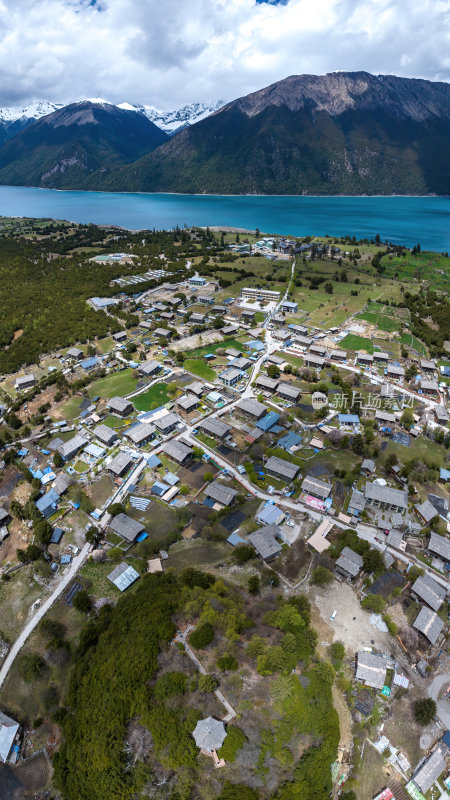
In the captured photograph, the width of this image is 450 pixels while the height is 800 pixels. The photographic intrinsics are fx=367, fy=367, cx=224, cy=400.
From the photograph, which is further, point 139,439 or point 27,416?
point 27,416

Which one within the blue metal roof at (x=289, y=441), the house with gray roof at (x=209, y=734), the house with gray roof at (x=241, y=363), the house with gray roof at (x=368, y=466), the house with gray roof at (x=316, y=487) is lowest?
the house with gray roof at (x=209, y=734)

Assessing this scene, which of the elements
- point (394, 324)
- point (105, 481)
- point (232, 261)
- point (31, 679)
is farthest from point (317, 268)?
point (31, 679)

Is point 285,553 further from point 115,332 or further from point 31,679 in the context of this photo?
point 115,332

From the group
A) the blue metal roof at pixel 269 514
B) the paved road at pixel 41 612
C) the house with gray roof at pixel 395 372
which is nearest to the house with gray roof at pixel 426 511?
the blue metal roof at pixel 269 514

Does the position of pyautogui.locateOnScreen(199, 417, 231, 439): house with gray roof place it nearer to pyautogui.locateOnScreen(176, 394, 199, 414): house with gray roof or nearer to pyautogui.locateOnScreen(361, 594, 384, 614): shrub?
pyautogui.locateOnScreen(176, 394, 199, 414): house with gray roof

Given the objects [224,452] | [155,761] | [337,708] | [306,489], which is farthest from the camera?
[224,452]

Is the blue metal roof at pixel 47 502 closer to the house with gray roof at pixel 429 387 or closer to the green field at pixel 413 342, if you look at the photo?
the house with gray roof at pixel 429 387

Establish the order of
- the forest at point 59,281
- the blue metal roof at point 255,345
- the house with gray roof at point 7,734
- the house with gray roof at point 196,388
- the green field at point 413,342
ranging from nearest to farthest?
the house with gray roof at point 7,734 < the house with gray roof at point 196,388 < the blue metal roof at point 255,345 < the green field at point 413,342 < the forest at point 59,281
